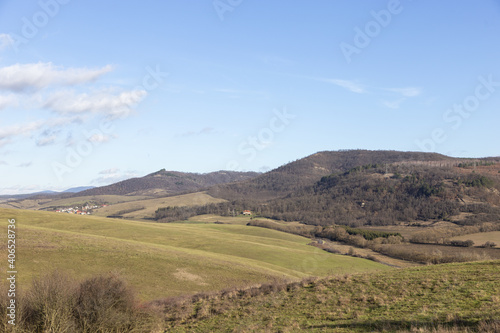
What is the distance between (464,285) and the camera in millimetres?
21250

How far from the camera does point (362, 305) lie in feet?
67.7

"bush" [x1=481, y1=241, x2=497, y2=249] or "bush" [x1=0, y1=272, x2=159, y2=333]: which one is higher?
"bush" [x1=0, y1=272, x2=159, y2=333]

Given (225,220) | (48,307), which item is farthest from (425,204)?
(48,307)

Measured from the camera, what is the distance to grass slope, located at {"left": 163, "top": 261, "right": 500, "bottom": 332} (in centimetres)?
1666

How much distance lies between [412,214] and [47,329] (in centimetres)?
16472

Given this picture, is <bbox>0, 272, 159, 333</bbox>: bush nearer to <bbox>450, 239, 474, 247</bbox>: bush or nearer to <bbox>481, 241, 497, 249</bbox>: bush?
<bbox>481, 241, 497, 249</bbox>: bush

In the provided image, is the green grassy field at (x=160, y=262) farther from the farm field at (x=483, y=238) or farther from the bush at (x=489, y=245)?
the farm field at (x=483, y=238)

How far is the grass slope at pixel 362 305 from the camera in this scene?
54.6 feet

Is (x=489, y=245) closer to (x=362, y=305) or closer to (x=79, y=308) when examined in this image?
(x=362, y=305)

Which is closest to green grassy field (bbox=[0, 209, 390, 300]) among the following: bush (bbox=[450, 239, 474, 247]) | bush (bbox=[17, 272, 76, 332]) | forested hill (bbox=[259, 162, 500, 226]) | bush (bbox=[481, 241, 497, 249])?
bush (bbox=[17, 272, 76, 332])

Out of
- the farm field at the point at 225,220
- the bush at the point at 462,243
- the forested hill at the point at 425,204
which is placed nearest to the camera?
the bush at the point at 462,243

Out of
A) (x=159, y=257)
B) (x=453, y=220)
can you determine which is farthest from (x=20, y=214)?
(x=453, y=220)

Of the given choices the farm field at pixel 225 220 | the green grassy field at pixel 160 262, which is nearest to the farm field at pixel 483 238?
the green grassy field at pixel 160 262

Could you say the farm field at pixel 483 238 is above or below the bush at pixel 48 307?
below
